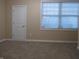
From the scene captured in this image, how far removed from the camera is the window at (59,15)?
10.8 metres

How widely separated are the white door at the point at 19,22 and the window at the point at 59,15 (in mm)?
1221

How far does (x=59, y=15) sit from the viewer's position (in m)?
10.8

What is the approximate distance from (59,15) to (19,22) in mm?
2609

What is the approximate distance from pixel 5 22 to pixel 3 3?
48.6 inches

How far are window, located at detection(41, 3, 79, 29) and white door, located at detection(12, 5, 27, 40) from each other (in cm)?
122

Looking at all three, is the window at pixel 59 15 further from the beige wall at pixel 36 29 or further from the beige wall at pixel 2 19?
the beige wall at pixel 2 19

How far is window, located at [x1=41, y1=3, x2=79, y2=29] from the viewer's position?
35.3 feet

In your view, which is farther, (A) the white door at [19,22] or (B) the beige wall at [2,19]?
(A) the white door at [19,22]

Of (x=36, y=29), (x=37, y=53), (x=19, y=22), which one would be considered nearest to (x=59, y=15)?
(x=36, y=29)

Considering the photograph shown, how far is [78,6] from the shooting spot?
10703mm

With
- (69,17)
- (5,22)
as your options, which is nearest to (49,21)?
(69,17)

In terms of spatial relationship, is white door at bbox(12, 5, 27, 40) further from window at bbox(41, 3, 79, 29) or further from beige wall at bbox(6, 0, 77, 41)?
window at bbox(41, 3, 79, 29)

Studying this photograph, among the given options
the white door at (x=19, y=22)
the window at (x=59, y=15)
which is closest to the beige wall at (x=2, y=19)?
the white door at (x=19, y=22)

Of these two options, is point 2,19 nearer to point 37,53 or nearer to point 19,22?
point 19,22
